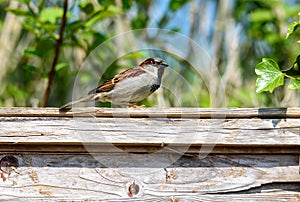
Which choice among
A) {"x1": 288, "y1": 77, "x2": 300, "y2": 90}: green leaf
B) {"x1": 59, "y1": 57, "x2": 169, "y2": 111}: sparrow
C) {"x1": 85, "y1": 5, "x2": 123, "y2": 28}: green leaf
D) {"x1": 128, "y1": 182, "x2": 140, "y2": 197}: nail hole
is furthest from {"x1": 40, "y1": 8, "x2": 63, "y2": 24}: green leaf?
{"x1": 288, "y1": 77, "x2": 300, "y2": 90}: green leaf

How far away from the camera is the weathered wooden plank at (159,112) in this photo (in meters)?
1.88

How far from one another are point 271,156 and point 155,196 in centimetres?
38

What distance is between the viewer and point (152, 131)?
1.89 metres

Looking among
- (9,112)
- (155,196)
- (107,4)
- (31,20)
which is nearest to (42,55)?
(31,20)

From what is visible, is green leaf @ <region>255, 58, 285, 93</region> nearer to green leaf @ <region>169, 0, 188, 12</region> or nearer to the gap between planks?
the gap between planks

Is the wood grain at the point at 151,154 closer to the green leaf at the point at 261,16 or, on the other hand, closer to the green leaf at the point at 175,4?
the green leaf at the point at 175,4

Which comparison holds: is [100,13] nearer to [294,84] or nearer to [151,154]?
[151,154]

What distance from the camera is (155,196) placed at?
1.91m

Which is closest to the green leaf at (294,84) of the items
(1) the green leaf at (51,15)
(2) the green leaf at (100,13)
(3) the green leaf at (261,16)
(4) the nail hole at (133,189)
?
(4) the nail hole at (133,189)

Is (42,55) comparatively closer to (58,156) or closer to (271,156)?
(58,156)

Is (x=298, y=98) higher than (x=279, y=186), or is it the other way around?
(x=298, y=98)

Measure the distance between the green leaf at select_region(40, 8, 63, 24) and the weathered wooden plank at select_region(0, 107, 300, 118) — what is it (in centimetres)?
95

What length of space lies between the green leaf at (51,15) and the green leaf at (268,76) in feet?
3.81

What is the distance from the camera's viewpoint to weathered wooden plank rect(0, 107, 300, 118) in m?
1.88
